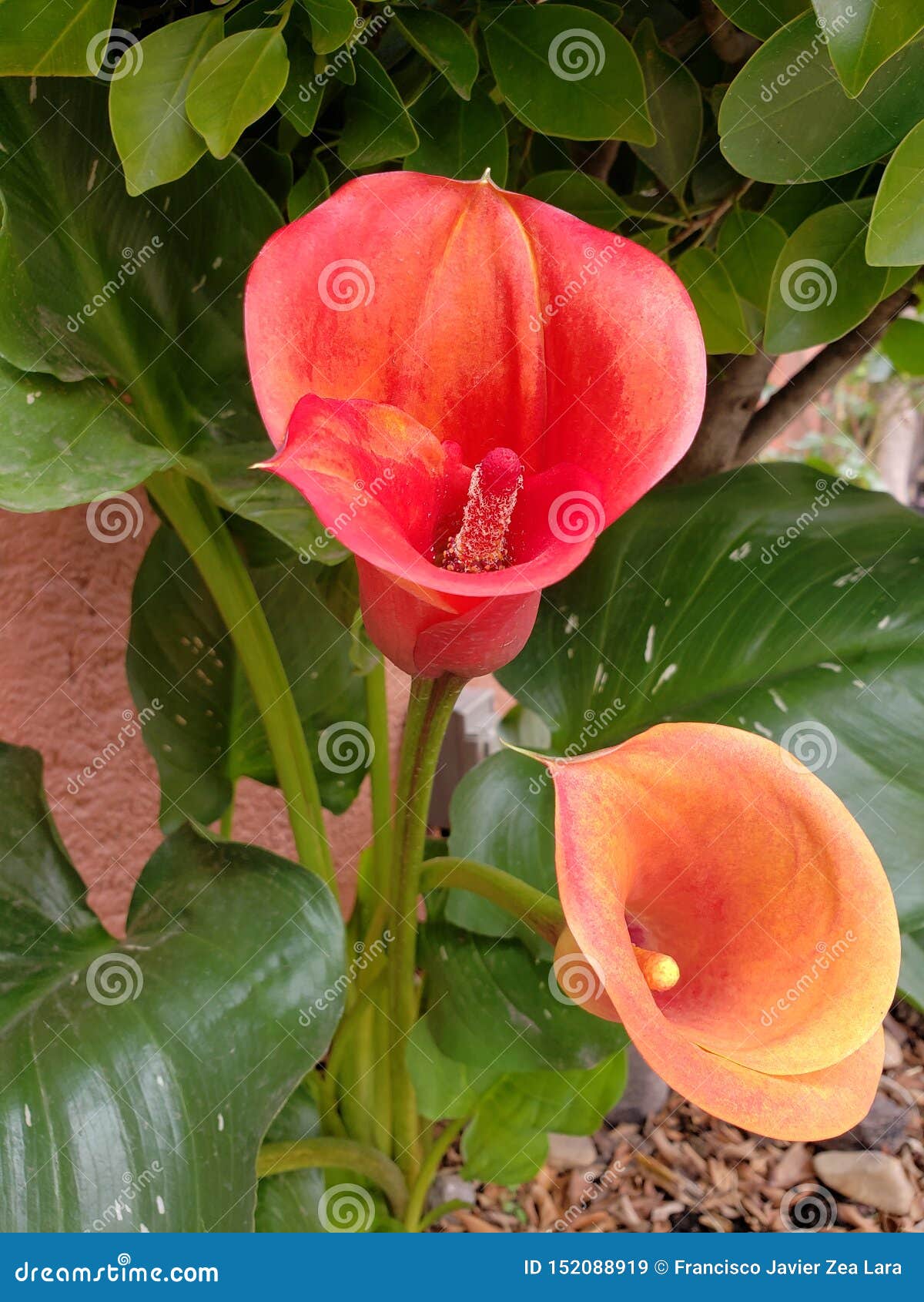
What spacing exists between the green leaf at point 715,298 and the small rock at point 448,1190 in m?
0.66

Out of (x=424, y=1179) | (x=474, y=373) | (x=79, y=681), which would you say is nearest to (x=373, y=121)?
(x=474, y=373)

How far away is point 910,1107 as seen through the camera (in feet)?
3.02

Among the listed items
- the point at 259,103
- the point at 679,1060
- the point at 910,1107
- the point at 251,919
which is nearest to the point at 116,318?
the point at 259,103

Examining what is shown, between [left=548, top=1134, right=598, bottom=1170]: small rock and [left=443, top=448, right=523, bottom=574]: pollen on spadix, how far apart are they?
66 cm

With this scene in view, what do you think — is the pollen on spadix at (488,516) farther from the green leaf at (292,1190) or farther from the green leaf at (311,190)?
the green leaf at (292,1190)

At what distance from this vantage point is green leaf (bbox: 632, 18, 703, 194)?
522 mm

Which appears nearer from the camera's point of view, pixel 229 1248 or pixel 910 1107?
pixel 229 1248

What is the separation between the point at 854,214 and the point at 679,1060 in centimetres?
40

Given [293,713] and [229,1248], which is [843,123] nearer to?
[293,713]

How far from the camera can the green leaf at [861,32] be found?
1.11 ft

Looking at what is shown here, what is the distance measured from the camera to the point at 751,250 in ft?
1.87

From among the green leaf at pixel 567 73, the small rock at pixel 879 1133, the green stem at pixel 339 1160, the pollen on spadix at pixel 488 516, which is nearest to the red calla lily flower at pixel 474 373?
the pollen on spadix at pixel 488 516

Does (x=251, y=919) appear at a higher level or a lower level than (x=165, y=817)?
higher

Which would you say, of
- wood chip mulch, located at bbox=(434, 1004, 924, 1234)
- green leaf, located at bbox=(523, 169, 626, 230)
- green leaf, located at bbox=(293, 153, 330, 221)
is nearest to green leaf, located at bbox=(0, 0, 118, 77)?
green leaf, located at bbox=(293, 153, 330, 221)
